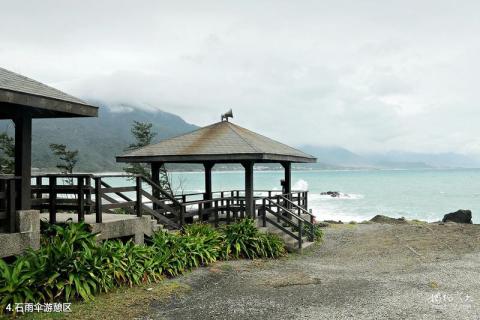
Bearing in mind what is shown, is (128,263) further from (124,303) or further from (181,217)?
(181,217)

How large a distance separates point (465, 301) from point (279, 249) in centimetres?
646

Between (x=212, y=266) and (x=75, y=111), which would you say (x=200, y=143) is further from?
(x=75, y=111)

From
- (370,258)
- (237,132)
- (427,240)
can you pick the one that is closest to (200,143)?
(237,132)

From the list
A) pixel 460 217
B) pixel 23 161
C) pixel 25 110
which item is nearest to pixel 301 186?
pixel 460 217

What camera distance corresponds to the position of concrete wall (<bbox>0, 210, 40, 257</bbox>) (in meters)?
8.98

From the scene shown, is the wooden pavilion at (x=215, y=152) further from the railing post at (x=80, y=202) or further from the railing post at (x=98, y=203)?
the railing post at (x=80, y=202)

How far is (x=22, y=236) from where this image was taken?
30.6 ft

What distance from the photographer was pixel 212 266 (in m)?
12.7

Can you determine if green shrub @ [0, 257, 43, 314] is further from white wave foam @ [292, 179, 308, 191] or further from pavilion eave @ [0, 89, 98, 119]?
white wave foam @ [292, 179, 308, 191]

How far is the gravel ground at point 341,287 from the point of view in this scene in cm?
886

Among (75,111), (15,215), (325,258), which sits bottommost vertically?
(325,258)

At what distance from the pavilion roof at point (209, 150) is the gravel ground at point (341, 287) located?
3.38m

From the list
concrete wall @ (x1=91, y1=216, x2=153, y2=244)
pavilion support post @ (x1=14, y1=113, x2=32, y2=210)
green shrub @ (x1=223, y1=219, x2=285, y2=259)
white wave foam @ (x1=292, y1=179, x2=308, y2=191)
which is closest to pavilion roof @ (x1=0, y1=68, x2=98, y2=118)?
pavilion support post @ (x1=14, y1=113, x2=32, y2=210)

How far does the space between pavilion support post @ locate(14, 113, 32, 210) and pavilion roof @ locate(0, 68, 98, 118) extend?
33cm
